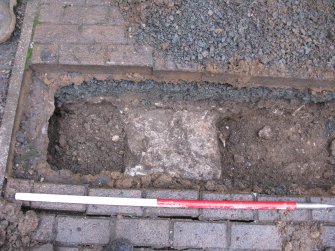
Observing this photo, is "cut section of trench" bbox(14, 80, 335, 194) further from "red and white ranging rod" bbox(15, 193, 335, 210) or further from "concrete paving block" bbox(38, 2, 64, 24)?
"concrete paving block" bbox(38, 2, 64, 24)

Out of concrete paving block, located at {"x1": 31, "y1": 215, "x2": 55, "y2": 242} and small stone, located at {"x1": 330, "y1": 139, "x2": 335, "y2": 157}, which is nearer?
concrete paving block, located at {"x1": 31, "y1": 215, "x2": 55, "y2": 242}

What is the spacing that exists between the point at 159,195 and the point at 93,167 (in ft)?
2.58

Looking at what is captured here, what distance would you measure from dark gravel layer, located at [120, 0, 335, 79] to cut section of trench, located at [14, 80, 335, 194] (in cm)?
28

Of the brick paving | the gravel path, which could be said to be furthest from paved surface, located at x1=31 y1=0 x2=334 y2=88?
the brick paving

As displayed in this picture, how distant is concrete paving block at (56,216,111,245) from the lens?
275cm

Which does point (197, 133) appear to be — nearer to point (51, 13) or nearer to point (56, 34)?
point (56, 34)

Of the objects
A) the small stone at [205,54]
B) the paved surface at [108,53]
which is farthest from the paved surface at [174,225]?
the small stone at [205,54]

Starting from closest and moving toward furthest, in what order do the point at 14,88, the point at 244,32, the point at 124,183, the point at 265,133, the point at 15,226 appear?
the point at 15,226
the point at 124,183
the point at 14,88
the point at 244,32
the point at 265,133

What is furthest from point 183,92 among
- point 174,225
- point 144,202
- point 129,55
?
point 174,225

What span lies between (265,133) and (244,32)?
940 millimetres

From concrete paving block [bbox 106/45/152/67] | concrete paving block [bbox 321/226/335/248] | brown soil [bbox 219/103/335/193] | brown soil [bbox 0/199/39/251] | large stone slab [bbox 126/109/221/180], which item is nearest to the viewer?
brown soil [bbox 0/199/39/251]

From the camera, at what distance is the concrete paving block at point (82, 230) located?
2.75 metres

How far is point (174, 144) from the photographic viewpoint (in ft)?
11.1

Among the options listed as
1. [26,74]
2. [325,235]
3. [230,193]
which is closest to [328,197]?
[325,235]
